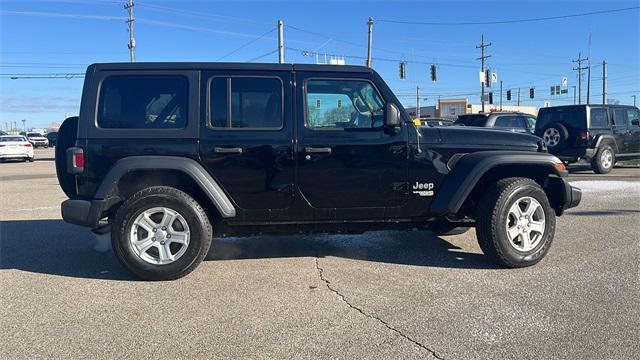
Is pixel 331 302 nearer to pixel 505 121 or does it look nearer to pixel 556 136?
pixel 556 136

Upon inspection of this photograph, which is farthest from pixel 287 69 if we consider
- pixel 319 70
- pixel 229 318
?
pixel 229 318

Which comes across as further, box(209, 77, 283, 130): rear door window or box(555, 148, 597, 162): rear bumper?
box(555, 148, 597, 162): rear bumper

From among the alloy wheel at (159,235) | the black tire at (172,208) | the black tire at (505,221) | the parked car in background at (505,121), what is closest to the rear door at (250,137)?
the black tire at (172,208)

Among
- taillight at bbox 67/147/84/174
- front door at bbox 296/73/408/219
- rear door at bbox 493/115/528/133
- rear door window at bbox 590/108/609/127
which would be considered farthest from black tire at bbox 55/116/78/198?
rear door window at bbox 590/108/609/127

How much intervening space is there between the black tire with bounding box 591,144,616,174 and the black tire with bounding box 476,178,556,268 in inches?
390

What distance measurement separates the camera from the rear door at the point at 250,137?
464 centimetres

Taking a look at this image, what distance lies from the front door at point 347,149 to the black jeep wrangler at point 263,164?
11 millimetres

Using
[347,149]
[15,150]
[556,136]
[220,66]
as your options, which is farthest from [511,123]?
[15,150]

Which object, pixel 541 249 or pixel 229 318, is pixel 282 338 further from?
pixel 541 249

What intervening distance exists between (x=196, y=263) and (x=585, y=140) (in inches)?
467

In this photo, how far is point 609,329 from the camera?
3.45 m

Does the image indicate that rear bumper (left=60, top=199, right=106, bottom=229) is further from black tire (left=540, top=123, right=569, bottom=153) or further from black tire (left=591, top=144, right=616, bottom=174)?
black tire (left=591, top=144, right=616, bottom=174)

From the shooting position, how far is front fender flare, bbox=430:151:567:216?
4766 mm

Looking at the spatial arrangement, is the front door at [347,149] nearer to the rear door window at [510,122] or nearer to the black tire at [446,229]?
the black tire at [446,229]
